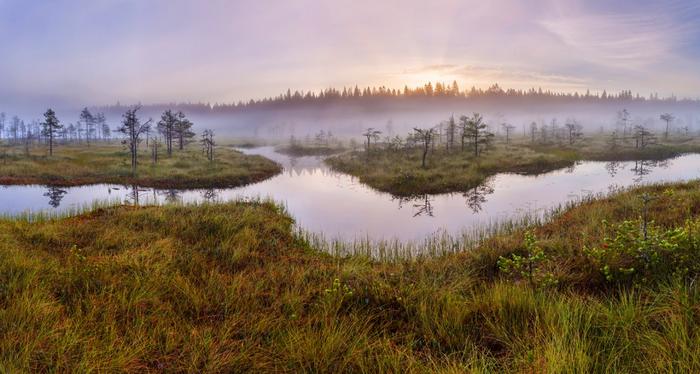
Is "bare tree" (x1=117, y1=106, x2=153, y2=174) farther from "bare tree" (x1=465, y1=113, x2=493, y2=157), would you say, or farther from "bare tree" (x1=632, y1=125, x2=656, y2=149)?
"bare tree" (x1=632, y1=125, x2=656, y2=149)

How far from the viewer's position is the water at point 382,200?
1925 cm

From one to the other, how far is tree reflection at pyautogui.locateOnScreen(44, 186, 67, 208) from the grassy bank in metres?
23.3

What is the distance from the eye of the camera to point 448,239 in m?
15.2

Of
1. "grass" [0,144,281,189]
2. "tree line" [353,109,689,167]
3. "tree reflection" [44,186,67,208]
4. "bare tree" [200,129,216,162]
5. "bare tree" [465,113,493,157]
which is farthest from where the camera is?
"tree line" [353,109,689,167]

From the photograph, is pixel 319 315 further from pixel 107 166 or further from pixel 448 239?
pixel 107 166

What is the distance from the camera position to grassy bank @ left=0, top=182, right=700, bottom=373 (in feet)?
12.2

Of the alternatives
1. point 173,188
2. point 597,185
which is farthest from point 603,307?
point 173,188

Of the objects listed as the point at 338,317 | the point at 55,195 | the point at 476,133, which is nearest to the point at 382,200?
the point at 338,317

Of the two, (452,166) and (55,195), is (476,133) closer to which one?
(452,166)

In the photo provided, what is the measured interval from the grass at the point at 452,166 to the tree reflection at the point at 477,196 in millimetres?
1151

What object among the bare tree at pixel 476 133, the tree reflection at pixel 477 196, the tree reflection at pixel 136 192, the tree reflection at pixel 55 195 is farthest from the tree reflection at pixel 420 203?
the bare tree at pixel 476 133

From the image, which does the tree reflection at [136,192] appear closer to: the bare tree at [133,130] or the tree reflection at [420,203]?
the bare tree at [133,130]

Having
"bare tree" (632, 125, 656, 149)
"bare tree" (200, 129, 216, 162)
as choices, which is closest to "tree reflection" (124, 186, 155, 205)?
"bare tree" (200, 129, 216, 162)

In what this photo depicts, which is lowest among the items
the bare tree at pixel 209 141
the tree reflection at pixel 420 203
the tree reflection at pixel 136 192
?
the tree reflection at pixel 420 203
